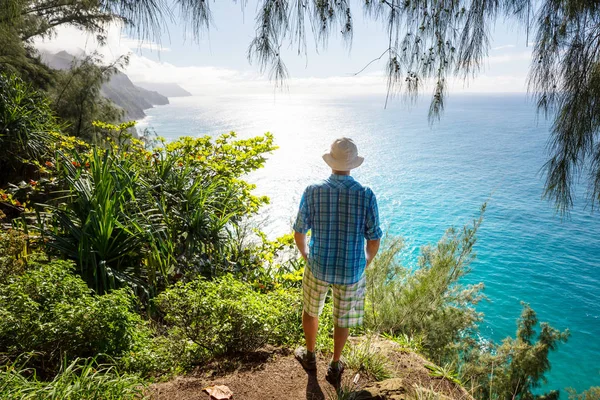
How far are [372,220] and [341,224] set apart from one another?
0.19 m

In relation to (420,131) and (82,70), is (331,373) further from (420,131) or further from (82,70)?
(420,131)

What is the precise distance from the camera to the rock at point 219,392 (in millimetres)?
1938

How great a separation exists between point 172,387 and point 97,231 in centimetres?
165

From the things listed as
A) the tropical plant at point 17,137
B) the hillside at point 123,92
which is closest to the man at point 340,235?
the tropical plant at point 17,137

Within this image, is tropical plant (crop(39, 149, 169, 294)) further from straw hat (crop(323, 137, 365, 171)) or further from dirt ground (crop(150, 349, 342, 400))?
straw hat (crop(323, 137, 365, 171))

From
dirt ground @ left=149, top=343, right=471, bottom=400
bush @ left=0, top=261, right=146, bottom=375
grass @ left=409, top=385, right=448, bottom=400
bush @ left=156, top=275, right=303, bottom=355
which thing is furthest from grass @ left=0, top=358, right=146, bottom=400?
grass @ left=409, top=385, right=448, bottom=400

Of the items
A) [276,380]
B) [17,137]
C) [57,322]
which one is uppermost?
[17,137]

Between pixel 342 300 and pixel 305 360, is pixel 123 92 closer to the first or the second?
pixel 305 360

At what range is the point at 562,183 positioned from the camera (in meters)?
1.91

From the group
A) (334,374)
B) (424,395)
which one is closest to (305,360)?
(334,374)

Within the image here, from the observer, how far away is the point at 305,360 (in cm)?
233

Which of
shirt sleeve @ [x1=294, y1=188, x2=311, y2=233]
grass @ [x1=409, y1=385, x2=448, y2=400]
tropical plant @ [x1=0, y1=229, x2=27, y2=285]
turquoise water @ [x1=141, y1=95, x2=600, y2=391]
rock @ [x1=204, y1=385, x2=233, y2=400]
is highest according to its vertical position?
shirt sleeve @ [x1=294, y1=188, x2=311, y2=233]

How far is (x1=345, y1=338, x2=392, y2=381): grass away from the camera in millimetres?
2279

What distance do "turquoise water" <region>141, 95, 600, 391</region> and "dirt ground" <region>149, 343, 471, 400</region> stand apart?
4.95 ft
